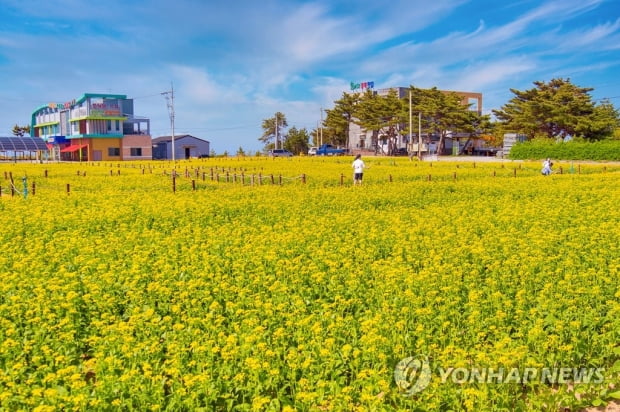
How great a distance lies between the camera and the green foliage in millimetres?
56406

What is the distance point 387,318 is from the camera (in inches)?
279

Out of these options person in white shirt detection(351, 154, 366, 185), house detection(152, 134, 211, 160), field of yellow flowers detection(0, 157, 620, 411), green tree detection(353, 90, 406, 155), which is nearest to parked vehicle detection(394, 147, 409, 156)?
green tree detection(353, 90, 406, 155)

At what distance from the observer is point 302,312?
739cm

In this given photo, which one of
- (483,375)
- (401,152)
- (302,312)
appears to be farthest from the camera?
(401,152)

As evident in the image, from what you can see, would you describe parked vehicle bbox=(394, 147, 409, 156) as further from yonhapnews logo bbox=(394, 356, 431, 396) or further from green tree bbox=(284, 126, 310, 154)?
yonhapnews logo bbox=(394, 356, 431, 396)

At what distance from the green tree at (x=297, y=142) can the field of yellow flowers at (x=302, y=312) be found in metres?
89.2

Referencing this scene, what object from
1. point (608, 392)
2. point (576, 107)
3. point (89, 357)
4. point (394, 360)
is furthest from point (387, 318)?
point (576, 107)

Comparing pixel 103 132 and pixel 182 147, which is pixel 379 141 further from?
pixel 103 132

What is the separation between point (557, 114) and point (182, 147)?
53968 millimetres

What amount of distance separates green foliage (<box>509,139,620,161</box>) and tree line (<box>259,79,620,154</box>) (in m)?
3.81

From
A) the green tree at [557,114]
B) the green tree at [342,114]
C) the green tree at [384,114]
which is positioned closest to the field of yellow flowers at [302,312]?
the green tree at [557,114]

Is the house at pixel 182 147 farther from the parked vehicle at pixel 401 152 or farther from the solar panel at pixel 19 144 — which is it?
the parked vehicle at pixel 401 152

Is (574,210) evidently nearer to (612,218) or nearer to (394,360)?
(612,218)

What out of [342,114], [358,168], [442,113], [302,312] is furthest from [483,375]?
[342,114]
